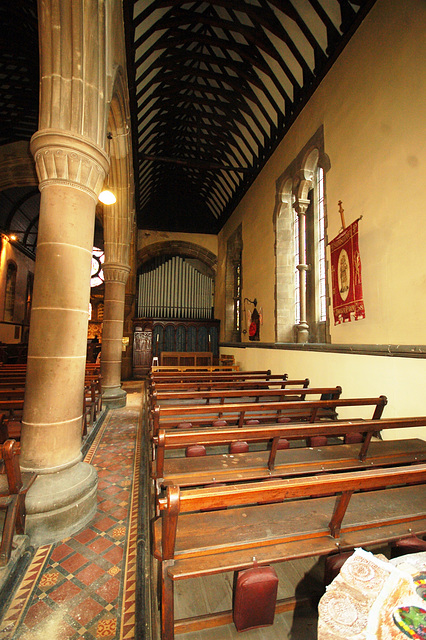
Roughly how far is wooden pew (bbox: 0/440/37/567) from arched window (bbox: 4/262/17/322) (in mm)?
11390

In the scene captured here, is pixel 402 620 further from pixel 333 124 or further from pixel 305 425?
pixel 333 124

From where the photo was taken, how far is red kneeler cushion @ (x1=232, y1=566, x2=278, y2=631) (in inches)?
48.0

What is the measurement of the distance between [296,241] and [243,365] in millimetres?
3969

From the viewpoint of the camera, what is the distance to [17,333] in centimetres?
1254

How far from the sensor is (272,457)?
7.22ft

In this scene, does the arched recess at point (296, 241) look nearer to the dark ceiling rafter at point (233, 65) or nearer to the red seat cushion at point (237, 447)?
the dark ceiling rafter at point (233, 65)

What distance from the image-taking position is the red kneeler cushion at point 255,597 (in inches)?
48.0

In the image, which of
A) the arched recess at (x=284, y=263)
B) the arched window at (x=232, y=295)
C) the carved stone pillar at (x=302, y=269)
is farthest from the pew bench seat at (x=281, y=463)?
the arched window at (x=232, y=295)

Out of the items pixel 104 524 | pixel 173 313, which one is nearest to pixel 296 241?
pixel 104 524

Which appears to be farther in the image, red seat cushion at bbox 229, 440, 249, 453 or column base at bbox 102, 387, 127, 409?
column base at bbox 102, 387, 127, 409

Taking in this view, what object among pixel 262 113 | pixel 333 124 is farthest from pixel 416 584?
pixel 262 113

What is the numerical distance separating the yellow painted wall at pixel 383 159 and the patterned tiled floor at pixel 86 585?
364 centimetres

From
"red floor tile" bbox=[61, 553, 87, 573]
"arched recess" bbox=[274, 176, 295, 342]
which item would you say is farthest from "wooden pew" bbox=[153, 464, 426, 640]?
"arched recess" bbox=[274, 176, 295, 342]

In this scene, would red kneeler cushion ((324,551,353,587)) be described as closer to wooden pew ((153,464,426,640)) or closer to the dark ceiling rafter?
wooden pew ((153,464,426,640))
